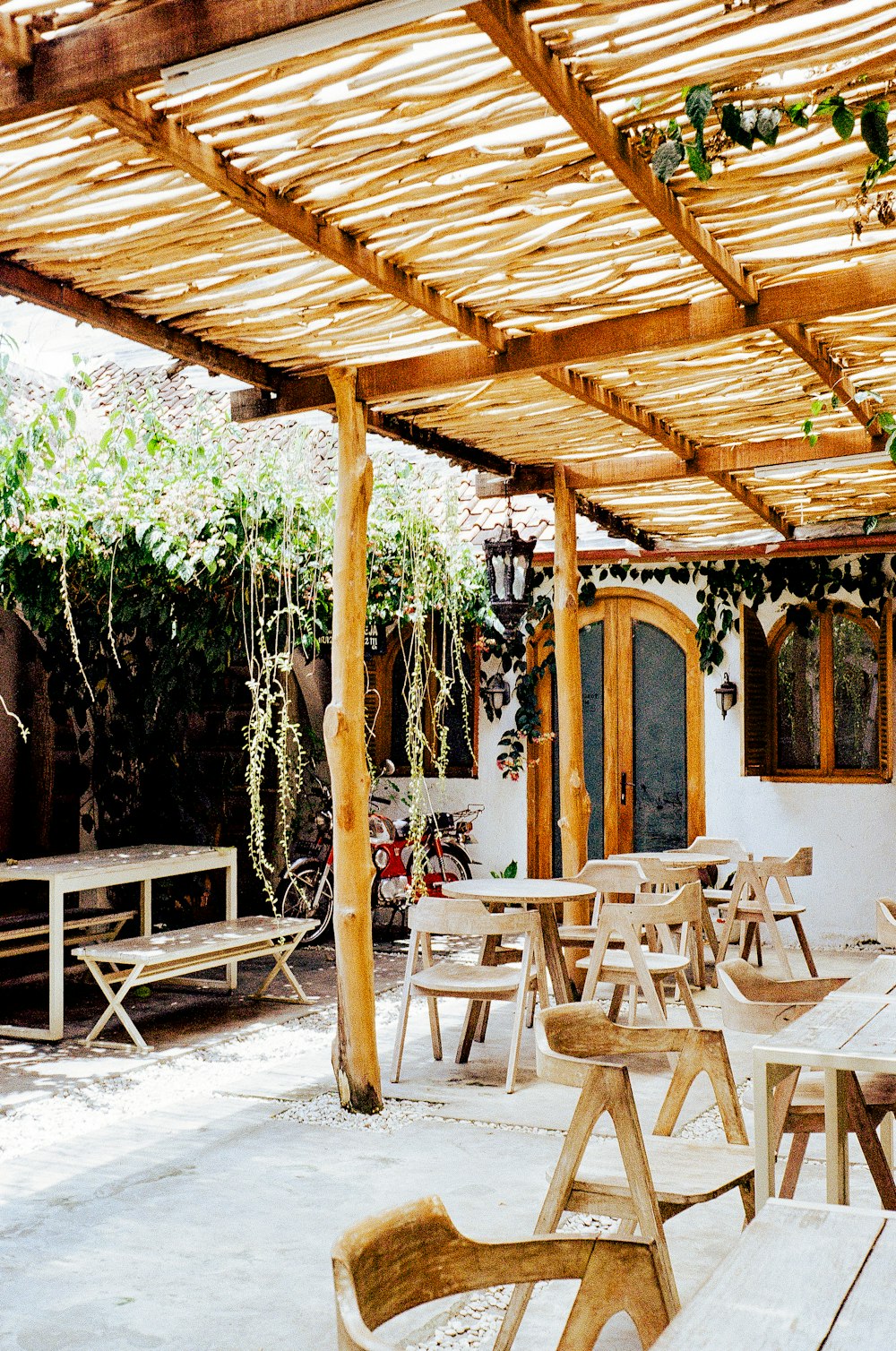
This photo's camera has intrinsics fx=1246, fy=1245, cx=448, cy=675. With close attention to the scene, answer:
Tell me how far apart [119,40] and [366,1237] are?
2.29m

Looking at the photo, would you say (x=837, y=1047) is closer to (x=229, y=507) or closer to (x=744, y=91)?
(x=744, y=91)

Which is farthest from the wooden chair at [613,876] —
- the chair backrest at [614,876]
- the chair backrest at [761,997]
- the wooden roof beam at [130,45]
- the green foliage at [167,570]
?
the wooden roof beam at [130,45]

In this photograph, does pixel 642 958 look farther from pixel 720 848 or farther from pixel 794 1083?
pixel 720 848

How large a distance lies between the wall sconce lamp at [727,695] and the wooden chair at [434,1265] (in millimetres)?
8432

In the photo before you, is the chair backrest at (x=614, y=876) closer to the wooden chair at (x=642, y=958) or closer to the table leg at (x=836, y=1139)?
the wooden chair at (x=642, y=958)

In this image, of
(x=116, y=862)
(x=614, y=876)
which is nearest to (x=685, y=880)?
(x=614, y=876)

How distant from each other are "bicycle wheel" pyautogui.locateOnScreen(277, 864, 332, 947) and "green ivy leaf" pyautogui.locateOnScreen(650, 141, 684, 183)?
6774 millimetres

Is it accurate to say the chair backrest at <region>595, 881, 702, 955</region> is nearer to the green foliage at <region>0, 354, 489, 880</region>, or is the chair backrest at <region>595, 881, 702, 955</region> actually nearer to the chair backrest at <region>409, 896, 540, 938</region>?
the chair backrest at <region>409, 896, 540, 938</region>

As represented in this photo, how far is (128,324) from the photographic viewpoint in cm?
434

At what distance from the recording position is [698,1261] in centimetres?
348

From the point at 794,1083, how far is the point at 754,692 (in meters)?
6.53

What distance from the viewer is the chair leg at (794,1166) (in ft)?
Answer: 11.3

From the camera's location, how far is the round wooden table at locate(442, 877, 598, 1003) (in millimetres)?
5781

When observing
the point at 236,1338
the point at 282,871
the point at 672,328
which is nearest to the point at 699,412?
the point at 672,328
